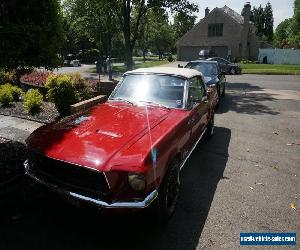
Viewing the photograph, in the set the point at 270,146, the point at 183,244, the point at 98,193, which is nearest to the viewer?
the point at 98,193

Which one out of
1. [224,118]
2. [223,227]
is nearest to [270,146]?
[224,118]

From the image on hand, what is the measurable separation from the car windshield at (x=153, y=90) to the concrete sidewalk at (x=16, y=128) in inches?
112

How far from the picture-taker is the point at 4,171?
548 centimetres

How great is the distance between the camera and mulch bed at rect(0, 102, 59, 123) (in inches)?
362

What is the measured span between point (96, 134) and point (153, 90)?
1.84m

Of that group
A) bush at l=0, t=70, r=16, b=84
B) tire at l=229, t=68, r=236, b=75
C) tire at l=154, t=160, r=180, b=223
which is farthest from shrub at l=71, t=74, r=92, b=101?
tire at l=229, t=68, r=236, b=75

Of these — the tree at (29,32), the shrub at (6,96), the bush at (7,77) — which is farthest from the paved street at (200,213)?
the bush at (7,77)

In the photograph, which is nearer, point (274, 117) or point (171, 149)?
point (171, 149)

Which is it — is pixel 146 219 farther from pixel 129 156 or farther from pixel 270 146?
pixel 270 146

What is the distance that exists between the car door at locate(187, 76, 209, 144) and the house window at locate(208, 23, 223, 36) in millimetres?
42874

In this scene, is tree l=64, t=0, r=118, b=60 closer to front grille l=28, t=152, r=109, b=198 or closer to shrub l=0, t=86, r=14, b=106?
shrub l=0, t=86, r=14, b=106

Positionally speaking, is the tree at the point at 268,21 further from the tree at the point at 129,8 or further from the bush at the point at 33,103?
the bush at the point at 33,103

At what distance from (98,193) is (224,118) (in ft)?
25.5

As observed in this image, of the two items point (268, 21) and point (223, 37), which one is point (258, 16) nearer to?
point (268, 21)
